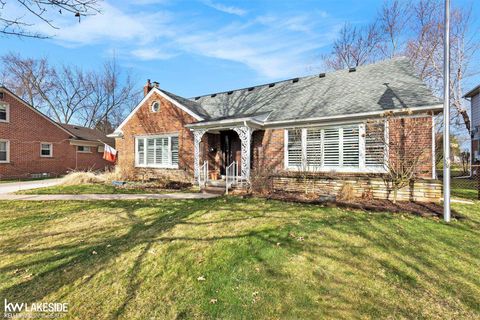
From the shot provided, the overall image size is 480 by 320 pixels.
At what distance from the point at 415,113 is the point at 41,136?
82.0 ft

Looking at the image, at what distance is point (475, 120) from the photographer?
59.2 feet

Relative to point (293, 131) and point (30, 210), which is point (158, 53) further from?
point (30, 210)

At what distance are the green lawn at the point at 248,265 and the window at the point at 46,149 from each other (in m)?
17.2

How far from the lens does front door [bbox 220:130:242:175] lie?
13242 millimetres

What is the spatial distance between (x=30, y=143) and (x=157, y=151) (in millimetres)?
12104

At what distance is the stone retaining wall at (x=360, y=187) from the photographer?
789 centimetres

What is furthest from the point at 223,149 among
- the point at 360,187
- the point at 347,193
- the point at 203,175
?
the point at 360,187

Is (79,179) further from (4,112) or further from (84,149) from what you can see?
(84,149)

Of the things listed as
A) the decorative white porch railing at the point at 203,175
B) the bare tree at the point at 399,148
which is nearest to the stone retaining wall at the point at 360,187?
the bare tree at the point at 399,148

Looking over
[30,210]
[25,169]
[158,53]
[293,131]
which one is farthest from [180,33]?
[25,169]

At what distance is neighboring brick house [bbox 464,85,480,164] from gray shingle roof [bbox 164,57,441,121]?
10.5m

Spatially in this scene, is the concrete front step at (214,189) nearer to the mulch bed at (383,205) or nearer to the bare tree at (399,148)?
the mulch bed at (383,205)

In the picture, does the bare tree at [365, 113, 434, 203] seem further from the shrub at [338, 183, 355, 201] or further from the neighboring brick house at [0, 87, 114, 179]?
the neighboring brick house at [0, 87, 114, 179]

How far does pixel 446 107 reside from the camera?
→ 6004 millimetres
